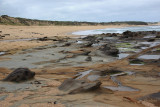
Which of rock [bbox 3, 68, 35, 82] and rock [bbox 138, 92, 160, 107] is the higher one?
rock [bbox 138, 92, 160, 107]

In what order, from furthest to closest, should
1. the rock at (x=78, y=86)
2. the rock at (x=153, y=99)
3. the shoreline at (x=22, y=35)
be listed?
the shoreline at (x=22, y=35)
the rock at (x=78, y=86)
the rock at (x=153, y=99)

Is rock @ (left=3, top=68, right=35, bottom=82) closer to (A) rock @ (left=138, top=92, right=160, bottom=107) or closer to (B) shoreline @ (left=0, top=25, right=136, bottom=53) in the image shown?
(A) rock @ (left=138, top=92, right=160, bottom=107)

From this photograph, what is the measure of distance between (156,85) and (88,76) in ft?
6.38

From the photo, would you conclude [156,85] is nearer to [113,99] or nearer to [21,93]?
[113,99]

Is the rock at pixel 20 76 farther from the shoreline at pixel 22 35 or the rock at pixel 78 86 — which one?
the shoreline at pixel 22 35

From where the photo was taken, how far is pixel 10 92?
4.31m

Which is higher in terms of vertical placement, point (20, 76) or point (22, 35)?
point (22, 35)

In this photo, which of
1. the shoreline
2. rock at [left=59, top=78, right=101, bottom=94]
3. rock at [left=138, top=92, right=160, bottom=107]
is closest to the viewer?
rock at [left=138, top=92, right=160, bottom=107]

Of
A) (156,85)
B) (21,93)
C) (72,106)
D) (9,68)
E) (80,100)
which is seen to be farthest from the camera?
(9,68)

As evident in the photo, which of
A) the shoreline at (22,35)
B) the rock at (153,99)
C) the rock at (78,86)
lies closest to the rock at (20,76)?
the rock at (78,86)

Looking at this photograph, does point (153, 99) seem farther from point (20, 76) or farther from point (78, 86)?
point (20, 76)

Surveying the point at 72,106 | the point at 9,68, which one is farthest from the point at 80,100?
the point at 9,68

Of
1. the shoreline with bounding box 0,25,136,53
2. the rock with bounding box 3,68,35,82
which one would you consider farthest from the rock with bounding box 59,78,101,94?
the shoreline with bounding box 0,25,136,53

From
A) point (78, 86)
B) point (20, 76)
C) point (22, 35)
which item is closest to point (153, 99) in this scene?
point (78, 86)
